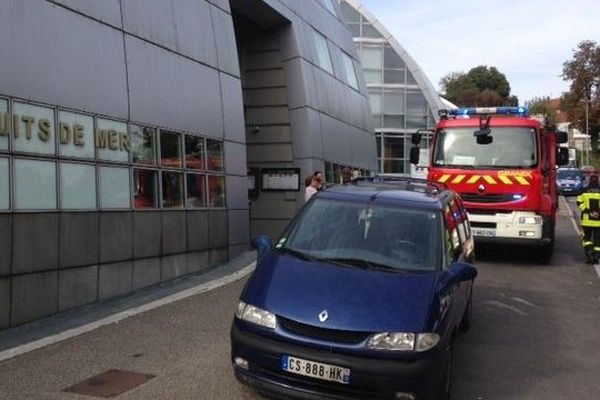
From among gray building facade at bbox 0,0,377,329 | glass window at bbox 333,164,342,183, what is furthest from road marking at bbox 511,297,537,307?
glass window at bbox 333,164,342,183

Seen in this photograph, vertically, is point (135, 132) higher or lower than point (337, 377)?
higher

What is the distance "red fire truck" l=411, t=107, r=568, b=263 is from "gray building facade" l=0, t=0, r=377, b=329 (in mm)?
4401

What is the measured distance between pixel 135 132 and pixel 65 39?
1984 mm

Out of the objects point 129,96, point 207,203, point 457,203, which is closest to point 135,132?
point 129,96

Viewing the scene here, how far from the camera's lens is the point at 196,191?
13.0 meters

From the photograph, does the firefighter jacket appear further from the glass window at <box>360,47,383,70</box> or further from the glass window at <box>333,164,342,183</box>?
the glass window at <box>360,47,383,70</box>

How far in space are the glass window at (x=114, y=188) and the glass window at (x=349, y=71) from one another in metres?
15.0

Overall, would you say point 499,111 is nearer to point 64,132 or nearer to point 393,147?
point 64,132

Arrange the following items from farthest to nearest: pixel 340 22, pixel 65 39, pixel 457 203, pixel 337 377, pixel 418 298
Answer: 1. pixel 340 22
2. pixel 65 39
3. pixel 457 203
4. pixel 418 298
5. pixel 337 377

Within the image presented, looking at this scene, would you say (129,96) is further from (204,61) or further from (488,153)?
(488,153)

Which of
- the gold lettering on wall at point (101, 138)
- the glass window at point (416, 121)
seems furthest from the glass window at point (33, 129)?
the glass window at point (416, 121)

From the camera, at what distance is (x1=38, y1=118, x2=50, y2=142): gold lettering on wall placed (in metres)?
8.55

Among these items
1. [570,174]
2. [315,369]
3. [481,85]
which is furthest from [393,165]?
[481,85]

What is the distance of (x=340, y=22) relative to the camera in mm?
25297
